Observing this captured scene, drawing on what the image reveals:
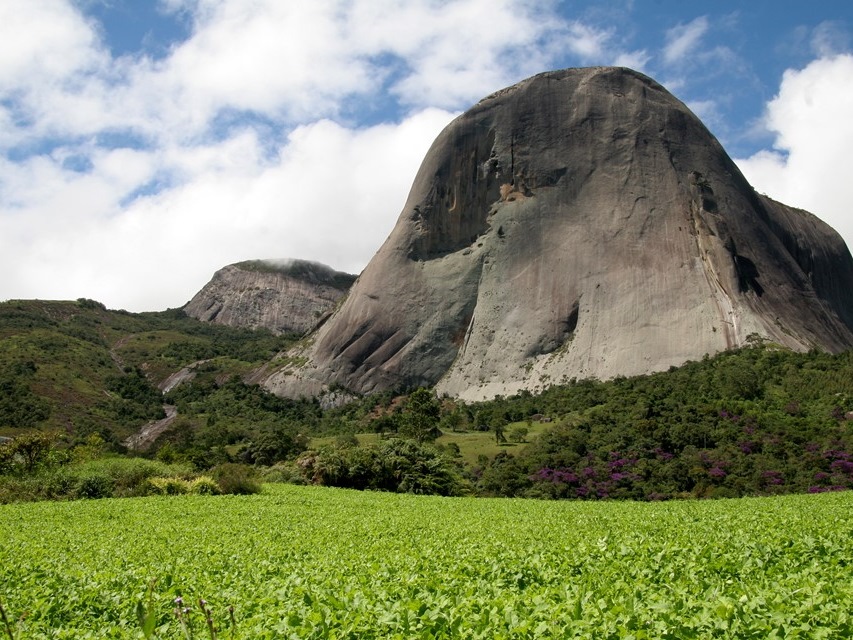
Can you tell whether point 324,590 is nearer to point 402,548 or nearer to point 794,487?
point 402,548

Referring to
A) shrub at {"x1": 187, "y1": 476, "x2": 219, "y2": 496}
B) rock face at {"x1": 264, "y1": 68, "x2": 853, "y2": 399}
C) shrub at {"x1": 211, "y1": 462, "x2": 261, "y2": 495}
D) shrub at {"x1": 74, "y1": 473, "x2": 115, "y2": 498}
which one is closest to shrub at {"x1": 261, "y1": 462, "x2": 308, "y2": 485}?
shrub at {"x1": 211, "y1": 462, "x2": 261, "y2": 495}

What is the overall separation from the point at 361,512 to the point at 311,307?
6042 inches

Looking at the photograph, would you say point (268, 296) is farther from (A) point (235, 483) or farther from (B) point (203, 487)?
(B) point (203, 487)

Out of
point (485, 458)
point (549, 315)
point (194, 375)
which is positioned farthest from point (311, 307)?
point (485, 458)

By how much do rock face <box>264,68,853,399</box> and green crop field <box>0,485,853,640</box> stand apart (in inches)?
2213

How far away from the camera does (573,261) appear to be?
81375 mm

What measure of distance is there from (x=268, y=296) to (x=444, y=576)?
169 metres

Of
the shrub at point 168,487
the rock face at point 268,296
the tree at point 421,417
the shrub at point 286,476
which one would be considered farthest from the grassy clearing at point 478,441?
the rock face at point 268,296

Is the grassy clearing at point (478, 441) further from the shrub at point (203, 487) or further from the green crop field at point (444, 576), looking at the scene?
the green crop field at point (444, 576)

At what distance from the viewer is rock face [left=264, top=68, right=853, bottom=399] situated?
7256cm

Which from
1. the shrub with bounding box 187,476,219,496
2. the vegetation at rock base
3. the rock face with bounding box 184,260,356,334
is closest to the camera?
the shrub with bounding box 187,476,219,496

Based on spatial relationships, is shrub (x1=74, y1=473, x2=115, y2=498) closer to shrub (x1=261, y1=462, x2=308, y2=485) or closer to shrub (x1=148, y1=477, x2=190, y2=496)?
shrub (x1=148, y1=477, x2=190, y2=496)

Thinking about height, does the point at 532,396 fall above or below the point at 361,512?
above

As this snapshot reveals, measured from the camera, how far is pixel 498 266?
8638 cm
